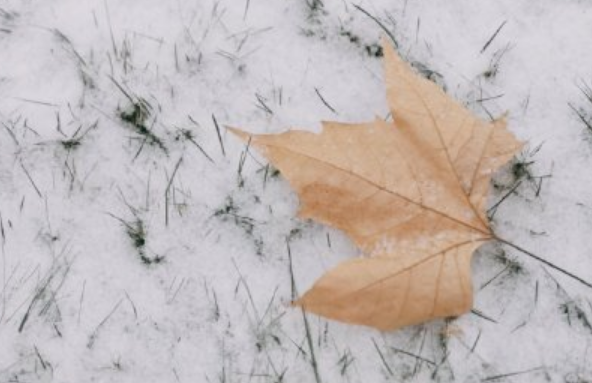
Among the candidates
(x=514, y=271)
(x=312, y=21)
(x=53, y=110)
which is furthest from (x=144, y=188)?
(x=514, y=271)

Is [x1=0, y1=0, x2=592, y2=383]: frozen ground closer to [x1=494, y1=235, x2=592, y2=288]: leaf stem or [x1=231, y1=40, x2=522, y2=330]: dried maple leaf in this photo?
[x1=494, y1=235, x2=592, y2=288]: leaf stem

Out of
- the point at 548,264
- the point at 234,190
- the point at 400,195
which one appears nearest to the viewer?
the point at 400,195

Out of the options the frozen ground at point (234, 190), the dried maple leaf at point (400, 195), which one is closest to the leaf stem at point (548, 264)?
the frozen ground at point (234, 190)

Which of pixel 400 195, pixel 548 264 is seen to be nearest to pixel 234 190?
pixel 400 195

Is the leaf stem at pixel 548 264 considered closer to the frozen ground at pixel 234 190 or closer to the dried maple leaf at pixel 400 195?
the frozen ground at pixel 234 190

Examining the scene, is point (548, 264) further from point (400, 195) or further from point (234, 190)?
point (234, 190)

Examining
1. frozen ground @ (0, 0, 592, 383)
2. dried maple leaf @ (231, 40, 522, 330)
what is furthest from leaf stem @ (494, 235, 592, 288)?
dried maple leaf @ (231, 40, 522, 330)
